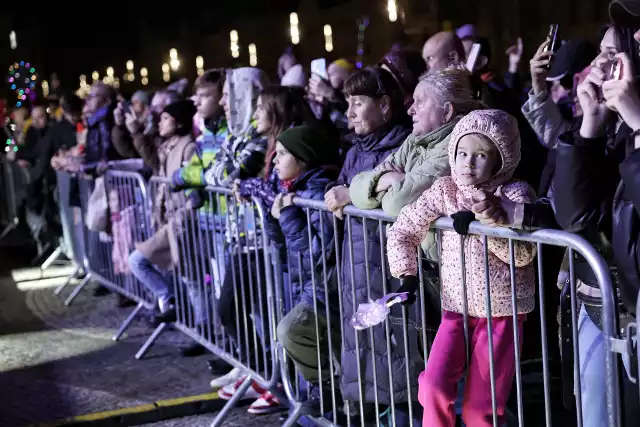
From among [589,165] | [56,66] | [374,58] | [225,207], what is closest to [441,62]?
[225,207]

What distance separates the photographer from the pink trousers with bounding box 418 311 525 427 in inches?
146

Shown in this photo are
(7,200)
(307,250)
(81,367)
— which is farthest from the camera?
(7,200)

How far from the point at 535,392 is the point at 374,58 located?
23.0m

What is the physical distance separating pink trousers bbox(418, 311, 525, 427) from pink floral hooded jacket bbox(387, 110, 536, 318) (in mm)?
79

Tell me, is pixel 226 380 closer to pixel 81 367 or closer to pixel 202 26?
pixel 81 367

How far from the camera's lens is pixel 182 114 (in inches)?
313

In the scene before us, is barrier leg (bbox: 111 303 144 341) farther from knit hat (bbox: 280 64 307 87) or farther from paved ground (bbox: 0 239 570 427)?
knit hat (bbox: 280 64 307 87)

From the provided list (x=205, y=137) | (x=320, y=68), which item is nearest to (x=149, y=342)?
(x=205, y=137)

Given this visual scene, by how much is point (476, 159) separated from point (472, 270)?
0.46 m

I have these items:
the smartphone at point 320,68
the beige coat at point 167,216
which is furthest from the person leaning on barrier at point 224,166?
the smartphone at point 320,68

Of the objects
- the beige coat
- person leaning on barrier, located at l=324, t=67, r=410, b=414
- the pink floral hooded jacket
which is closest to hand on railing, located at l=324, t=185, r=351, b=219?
person leaning on barrier, located at l=324, t=67, r=410, b=414

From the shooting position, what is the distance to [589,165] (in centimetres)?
312

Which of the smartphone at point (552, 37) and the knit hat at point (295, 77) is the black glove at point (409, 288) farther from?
the knit hat at point (295, 77)

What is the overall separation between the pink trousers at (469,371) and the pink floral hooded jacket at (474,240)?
0.08 meters
